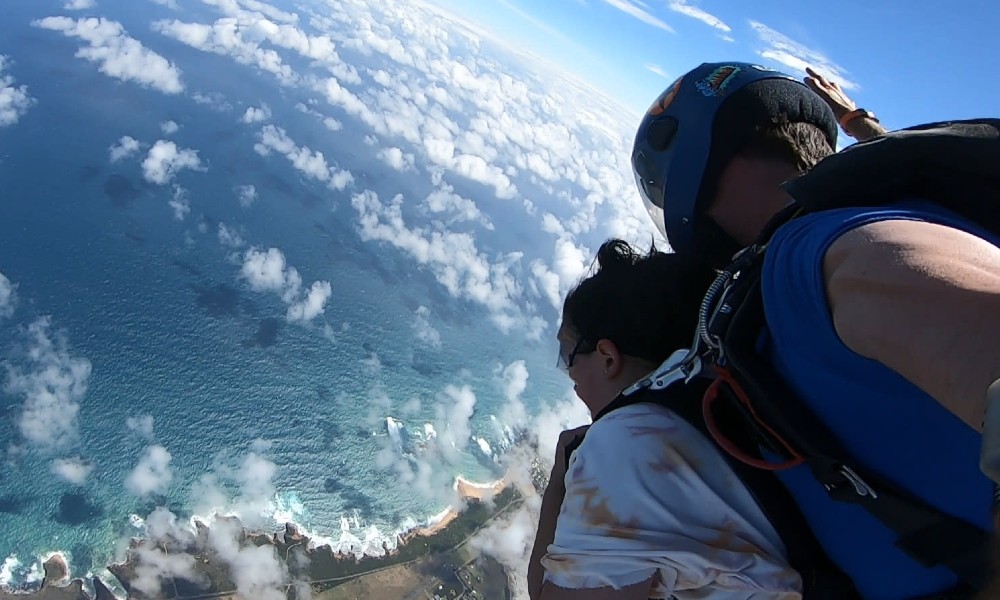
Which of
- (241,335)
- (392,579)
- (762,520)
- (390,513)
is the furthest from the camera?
(241,335)

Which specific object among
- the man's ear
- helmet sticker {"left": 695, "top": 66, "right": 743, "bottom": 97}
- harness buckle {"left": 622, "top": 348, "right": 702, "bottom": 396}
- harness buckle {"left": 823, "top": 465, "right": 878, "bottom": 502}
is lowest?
the man's ear

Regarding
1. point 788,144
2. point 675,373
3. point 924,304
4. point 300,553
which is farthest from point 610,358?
point 300,553

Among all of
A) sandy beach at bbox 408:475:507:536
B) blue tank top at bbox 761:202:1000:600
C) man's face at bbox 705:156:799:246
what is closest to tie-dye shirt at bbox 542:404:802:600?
blue tank top at bbox 761:202:1000:600

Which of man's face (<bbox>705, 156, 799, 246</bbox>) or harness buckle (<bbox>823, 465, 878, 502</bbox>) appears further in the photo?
man's face (<bbox>705, 156, 799, 246</bbox>)

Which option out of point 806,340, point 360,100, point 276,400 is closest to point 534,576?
point 806,340

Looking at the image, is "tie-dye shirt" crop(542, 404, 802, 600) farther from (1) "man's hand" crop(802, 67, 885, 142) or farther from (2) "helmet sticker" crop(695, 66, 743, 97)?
(1) "man's hand" crop(802, 67, 885, 142)

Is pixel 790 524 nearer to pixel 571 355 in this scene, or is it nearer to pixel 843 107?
pixel 571 355

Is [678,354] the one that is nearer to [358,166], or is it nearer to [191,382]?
[191,382]

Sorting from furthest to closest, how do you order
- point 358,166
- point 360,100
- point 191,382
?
point 360,100 < point 358,166 < point 191,382
